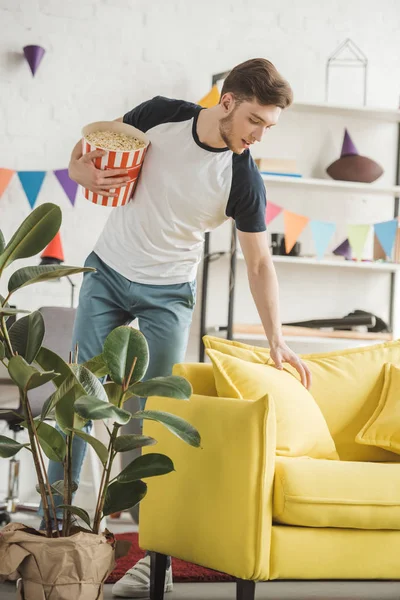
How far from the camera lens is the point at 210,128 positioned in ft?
6.82

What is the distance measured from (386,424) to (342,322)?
1407 mm

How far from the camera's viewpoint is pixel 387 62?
4105 millimetres

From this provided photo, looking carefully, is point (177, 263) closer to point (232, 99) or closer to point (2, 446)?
point (232, 99)

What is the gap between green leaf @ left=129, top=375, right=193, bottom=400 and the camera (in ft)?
5.35

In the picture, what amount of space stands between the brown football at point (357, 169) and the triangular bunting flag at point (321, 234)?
0.25 m

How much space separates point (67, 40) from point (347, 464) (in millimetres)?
2611

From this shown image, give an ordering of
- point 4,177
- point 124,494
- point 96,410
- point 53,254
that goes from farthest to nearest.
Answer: point 4,177
point 53,254
point 124,494
point 96,410

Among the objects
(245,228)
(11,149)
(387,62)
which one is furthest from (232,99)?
(387,62)

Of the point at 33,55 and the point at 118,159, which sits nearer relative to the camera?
the point at 118,159

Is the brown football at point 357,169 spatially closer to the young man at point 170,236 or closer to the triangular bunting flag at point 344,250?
the triangular bunting flag at point 344,250

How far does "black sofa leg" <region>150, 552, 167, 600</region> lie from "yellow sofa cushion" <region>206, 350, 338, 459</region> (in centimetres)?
41

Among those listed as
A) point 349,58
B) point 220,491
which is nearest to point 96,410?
point 220,491

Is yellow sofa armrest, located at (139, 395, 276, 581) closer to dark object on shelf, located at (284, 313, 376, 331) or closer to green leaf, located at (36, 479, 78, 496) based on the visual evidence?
green leaf, located at (36, 479, 78, 496)

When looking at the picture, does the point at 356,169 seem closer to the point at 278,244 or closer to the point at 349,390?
the point at 278,244
